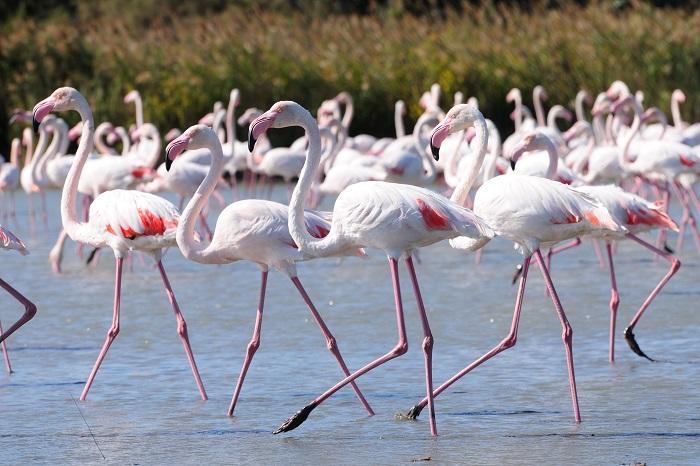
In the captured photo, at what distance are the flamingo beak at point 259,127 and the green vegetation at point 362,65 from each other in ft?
45.4

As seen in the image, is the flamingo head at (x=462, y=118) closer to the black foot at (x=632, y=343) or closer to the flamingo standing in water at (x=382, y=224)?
the flamingo standing in water at (x=382, y=224)

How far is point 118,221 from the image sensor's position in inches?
253

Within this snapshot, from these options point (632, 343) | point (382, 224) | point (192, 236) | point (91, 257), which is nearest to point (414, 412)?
point (382, 224)

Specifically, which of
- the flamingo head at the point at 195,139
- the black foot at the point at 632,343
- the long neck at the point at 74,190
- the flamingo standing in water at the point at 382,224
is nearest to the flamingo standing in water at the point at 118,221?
the long neck at the point at 74,190

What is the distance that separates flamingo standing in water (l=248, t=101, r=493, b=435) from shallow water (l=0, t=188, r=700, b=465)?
319mm

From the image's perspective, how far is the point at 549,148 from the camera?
6.91 m

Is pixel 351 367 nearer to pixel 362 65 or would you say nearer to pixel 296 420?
→ pixel 296 420

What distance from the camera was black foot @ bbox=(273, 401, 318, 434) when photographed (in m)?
5.15

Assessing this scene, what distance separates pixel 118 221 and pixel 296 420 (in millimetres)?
1696

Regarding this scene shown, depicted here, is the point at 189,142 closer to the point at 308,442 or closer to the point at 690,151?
the point at 308,442

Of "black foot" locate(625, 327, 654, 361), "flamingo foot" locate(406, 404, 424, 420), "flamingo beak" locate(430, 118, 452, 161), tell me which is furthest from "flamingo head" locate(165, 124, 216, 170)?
"black foot" locate(625, 327, 654, 361)

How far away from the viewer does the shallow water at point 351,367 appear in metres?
4.95

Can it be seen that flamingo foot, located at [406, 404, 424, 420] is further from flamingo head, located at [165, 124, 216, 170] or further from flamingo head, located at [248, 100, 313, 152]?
flamingo head, located at [165, 124, 216, 170]

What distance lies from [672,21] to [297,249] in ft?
51.1
